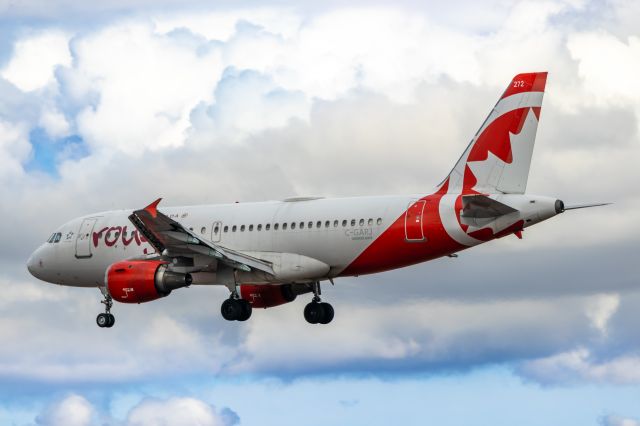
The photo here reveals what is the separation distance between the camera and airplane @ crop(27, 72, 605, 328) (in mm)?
58875

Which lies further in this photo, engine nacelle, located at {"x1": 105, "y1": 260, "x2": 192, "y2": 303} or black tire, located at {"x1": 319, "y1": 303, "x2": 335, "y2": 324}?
black tire, located at {"x1": 319, "y1": 303, "x2": 335, "y2": 324}

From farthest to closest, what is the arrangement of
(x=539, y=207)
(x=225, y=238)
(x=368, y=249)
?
(x=225, y=238)
(x=368, y=249)
(x=539, y=207)

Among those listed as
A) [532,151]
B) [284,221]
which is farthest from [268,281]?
[532,151]

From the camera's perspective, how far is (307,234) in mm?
62906

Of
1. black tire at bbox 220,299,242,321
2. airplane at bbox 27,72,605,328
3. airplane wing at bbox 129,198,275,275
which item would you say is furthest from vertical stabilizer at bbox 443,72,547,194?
black tire at bbox 220,299,242,321

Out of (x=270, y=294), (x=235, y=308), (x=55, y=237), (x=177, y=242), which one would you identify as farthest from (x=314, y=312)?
(x=55, y=237)

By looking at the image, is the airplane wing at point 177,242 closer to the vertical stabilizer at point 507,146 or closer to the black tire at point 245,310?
the black tire at point 245,310

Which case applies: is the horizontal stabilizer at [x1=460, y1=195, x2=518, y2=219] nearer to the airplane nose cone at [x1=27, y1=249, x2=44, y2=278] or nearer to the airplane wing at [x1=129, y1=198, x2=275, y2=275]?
the airplane wing at [x1=129, y1=198, x2=275, y2=275]

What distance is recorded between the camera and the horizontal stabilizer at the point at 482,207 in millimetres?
56875

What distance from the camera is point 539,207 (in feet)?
187

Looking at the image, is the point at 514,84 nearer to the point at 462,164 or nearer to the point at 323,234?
the point at 462,164

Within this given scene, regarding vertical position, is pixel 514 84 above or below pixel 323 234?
above

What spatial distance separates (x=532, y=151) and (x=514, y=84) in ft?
9.60

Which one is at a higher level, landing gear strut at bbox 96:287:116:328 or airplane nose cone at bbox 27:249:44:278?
airplane nose cone at bbox 27:249:44:278
